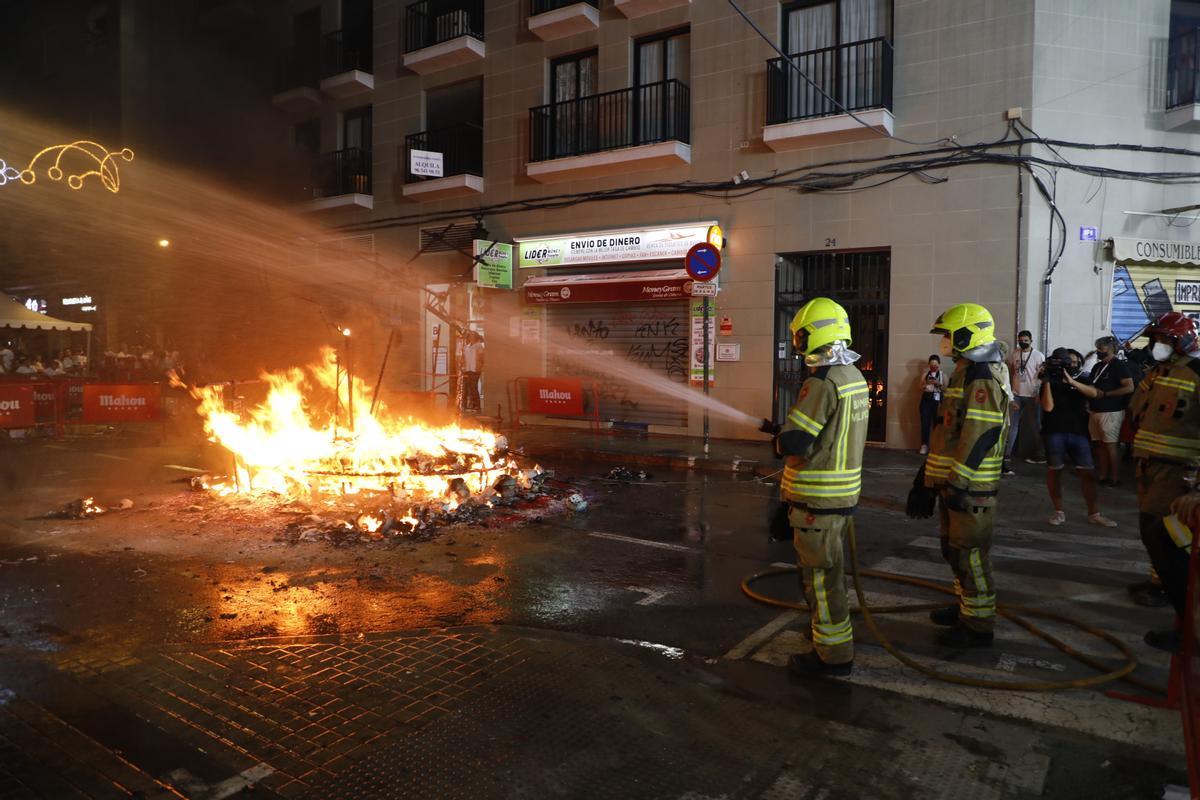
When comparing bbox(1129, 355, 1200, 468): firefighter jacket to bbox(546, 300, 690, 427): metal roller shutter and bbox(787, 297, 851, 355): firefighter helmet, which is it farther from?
bbox(546, 300, 690, 427): metal roller shutter

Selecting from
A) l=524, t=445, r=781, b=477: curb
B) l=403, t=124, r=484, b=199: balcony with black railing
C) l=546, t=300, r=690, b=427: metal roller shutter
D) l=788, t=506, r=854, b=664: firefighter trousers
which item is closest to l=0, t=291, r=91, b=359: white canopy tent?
l=403, t=124, r=484, b=199: balcony with black railing

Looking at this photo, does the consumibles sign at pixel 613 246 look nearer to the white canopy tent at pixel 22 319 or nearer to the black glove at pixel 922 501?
the black glove at pixel 922 501

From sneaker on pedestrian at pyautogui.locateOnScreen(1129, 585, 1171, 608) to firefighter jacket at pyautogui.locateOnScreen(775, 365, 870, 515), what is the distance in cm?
278

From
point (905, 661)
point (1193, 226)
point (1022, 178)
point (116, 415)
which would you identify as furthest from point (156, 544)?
point (1193, 226)

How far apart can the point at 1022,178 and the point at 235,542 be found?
11.8m

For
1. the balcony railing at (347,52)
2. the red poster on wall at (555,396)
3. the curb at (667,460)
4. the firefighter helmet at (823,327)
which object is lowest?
the curb at (667,460)

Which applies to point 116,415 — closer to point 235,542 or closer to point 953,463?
point 235,542

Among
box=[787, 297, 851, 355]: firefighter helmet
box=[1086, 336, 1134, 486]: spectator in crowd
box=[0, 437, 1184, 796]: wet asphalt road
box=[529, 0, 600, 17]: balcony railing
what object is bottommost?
box=[0, 437, 1184, 796]: wet asphalt road

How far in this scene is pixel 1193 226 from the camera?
472 inches

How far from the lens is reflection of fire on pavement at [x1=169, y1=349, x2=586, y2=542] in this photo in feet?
25.3

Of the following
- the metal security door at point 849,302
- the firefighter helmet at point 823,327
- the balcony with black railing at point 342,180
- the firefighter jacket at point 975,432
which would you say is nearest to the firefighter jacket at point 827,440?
the firefighter helmet at point 823,327

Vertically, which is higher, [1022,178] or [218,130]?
[218,130]

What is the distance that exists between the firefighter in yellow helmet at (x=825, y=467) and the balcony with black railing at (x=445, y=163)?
48.2 ft

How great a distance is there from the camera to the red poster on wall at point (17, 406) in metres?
13.5
